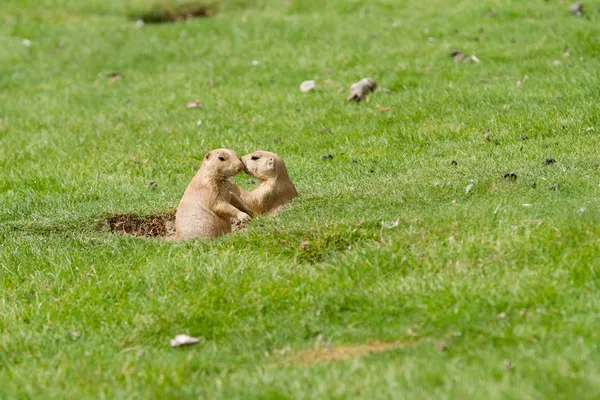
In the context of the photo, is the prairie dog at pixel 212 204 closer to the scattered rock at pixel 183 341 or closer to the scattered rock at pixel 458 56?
the scattered rock at pixel 183 341

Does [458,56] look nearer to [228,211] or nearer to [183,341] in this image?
[228,211]

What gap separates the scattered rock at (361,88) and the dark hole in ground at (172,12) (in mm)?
6979

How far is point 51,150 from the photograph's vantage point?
11.7 metres

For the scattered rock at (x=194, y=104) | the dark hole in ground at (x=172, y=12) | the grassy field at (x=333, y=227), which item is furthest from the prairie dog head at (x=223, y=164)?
the dark hole in ground at (x=172, y=12)

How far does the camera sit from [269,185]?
8.41m

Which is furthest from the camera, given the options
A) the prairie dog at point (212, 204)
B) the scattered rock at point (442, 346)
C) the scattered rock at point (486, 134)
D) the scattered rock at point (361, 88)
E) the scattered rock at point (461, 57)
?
the scattered rock at point (461, 57)

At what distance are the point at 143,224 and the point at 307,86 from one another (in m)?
4.61

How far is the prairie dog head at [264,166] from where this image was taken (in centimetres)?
836

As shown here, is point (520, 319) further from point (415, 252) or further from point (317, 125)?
point (317, 125)

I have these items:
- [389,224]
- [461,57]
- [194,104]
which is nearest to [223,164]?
[389,224]

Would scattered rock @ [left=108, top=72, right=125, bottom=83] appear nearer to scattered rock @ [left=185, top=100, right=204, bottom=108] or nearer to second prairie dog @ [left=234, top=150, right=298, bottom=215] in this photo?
scattered rock @ [left=185, top=100, right=204, bottom=108]

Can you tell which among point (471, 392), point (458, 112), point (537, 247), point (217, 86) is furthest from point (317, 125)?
point (471, 392)

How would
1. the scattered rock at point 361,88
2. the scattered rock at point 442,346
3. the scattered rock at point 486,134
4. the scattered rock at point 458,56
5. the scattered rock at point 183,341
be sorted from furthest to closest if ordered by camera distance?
the scattered rock at point 458,56
the scattered rock at point 361,88
the scattered rock at point 486,134
the scattered rock at point 183,341
the scattered rock at point 442,346

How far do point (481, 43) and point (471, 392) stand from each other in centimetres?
943
